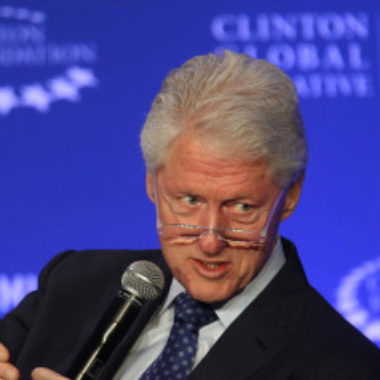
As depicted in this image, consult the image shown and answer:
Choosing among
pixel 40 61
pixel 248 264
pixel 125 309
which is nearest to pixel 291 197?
pixel 248 264

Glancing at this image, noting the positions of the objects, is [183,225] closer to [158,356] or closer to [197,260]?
[197,260]

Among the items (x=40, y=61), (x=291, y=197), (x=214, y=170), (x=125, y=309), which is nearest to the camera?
(x=125, y=309)

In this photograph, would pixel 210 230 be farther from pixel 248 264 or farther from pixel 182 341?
pixel 182 341

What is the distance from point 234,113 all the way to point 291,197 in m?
0.24

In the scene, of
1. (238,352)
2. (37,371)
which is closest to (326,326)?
(238,352)

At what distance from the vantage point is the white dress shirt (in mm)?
1802

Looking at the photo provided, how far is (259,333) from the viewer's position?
5.86 feet

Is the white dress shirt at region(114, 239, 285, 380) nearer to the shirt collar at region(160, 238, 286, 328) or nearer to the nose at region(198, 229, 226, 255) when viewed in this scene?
the shirt collar at region(160, 238, 286, 328)

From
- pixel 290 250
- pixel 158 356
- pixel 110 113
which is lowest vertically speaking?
pixel 158 356

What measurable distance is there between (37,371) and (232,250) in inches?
16.2

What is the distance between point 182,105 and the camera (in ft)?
5.54

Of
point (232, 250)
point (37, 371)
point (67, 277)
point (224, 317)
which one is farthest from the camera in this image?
point (67, 277)

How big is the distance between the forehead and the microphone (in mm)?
173

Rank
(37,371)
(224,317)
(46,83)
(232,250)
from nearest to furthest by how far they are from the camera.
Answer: (37,371) → (232,250) → (224,317) → (46,83)
